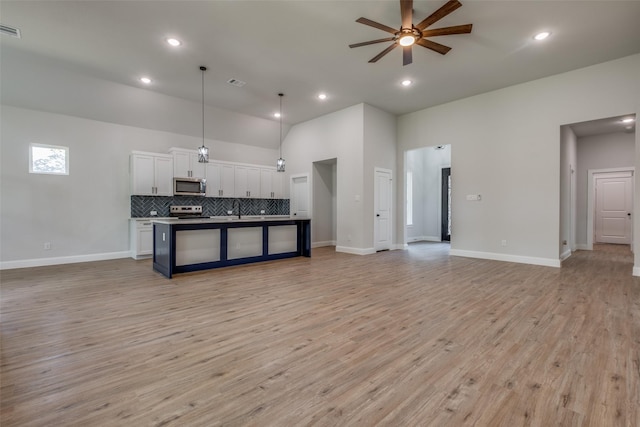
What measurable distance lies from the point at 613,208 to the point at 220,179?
11.5m

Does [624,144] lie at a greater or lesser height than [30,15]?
lesser

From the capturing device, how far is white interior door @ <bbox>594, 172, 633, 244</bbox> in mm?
8164

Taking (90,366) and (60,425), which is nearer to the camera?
(60,425)

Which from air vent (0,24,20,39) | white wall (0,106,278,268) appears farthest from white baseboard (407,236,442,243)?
air vent (0,24,20,39)

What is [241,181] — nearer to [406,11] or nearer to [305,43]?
[305,43]

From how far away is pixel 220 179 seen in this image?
7668mm

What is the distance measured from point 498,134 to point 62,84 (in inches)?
338

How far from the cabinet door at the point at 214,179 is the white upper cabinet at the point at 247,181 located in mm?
485

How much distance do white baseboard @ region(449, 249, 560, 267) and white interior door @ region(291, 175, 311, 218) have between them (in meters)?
4.01

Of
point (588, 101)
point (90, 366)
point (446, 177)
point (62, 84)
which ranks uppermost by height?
point (62, 84)

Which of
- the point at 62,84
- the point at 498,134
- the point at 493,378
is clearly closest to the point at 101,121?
the point at 62,84

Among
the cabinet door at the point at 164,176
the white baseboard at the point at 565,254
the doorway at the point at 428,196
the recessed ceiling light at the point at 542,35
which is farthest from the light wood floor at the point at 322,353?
the doorway at the point at 428,196

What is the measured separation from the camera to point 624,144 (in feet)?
24.2

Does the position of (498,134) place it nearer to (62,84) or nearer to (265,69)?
(265,69)
